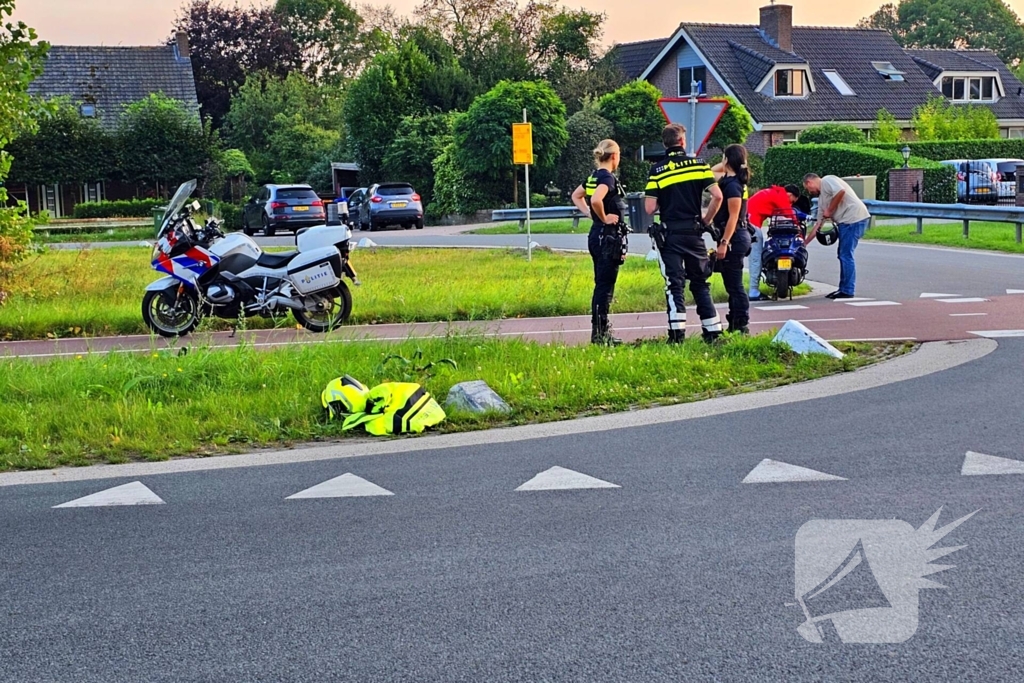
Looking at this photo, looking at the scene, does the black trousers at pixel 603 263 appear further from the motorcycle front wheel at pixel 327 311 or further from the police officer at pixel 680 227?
the motorcycle front wheel at pixel 327 311

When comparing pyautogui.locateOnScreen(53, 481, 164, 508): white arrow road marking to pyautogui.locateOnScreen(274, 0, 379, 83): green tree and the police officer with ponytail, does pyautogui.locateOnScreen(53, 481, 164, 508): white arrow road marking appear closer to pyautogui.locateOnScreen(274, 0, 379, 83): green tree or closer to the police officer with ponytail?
the police officer with ponytail

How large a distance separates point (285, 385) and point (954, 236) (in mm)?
20526

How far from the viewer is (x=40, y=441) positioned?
8.41 metres

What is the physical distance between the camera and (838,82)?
59844mm

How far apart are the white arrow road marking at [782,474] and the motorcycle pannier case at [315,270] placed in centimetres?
776

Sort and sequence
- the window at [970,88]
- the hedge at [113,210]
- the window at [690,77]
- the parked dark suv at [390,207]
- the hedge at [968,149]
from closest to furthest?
1. the parked dark suv at [390,207]
2. the hedge at [113,210]
3. the hedge at [968,149]
4. the window at [690,77]
5. the window at [970,88]

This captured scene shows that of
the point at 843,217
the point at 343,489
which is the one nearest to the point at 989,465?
the point at 343,489

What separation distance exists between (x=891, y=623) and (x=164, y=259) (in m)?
10.9

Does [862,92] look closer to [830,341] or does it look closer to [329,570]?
[830,341]

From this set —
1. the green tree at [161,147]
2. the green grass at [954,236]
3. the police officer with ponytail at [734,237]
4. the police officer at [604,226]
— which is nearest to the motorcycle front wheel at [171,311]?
the police officer at [604,226]

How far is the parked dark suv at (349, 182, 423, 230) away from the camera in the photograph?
42344mm

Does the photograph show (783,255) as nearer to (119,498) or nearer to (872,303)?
(872,303)

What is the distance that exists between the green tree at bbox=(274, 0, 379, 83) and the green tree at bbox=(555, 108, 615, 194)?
4572 cm

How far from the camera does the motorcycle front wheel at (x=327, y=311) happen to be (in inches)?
561
